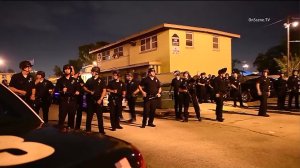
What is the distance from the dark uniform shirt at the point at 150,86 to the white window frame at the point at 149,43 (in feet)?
52.5

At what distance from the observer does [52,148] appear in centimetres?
198

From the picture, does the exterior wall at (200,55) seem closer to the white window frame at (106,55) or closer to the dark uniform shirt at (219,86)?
the white window frame at (106,55)

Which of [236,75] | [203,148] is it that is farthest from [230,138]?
[236,75]

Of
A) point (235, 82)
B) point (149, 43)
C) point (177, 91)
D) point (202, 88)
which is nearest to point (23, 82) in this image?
point (177, 91)

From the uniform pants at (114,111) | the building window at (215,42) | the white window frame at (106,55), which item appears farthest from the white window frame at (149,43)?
the uniform pants at (114,111)

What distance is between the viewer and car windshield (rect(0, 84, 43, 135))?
2.48 metres

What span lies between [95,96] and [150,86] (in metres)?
2.18

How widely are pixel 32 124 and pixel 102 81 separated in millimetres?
6216

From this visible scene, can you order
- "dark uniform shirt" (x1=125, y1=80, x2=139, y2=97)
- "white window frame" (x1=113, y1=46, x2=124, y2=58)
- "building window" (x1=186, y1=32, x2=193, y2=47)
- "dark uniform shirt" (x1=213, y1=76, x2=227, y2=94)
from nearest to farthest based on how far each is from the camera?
"dark uniform shirt" (x1=213, y1=76, x2=227, y2=94) < "dark uniform shirt" (x1=125, y1=80, x2=139, y2=97) < "building window" (x1=186, y1=32, x2=193, y2=47) < "white window frame" (x1=113, y1=46, x2=124, y2=58)

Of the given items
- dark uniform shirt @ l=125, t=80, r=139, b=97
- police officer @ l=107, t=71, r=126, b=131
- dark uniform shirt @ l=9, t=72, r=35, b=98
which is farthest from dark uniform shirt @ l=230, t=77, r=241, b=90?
dark uniform shirt @ l=9, t=72, r=35, b=98

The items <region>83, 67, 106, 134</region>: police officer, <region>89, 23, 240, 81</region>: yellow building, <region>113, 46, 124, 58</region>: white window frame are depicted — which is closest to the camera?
<region>83, 67, 106, 134</region>: police officer

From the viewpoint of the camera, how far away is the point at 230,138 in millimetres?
8039

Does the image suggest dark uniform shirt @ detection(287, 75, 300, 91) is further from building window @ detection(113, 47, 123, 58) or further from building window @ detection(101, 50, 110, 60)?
building window @ detection(101, 50, 110, 60)

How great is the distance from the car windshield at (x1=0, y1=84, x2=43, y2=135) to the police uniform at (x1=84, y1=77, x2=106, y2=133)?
571 centimetres
